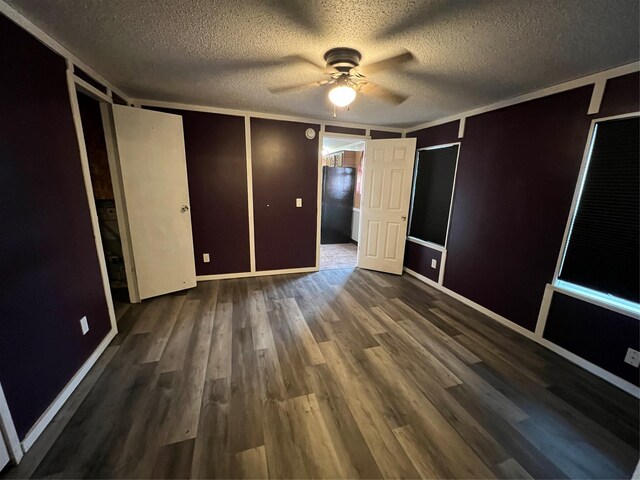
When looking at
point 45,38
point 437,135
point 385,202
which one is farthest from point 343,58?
point 385,202

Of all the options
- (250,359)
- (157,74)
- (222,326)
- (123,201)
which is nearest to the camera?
(250,359)

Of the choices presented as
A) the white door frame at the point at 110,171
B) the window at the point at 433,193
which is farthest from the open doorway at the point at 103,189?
the window at the point at 433,193

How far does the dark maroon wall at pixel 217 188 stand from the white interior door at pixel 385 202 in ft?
6.01

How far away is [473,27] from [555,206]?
1.67 metres

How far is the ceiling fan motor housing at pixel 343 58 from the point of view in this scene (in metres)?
1.67

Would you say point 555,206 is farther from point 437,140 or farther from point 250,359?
point 250,359

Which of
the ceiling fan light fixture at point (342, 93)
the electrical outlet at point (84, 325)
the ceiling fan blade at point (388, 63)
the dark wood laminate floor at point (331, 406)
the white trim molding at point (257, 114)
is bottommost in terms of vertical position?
the dark wood laminate floor at point (331, 406)

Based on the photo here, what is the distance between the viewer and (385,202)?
383cm

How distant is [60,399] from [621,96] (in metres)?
4.23

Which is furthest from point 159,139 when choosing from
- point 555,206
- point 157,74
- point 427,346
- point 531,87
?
point 555,206

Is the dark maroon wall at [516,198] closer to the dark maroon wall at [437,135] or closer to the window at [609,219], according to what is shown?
the window at [609,219]

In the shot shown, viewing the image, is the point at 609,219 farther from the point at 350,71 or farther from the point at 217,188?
the point at 217,188

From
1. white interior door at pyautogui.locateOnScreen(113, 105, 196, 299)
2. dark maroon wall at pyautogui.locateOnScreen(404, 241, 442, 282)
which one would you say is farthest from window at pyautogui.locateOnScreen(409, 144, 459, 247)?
white interior door at pyautogui.locateOnScreen(113, 105, 196, 299)

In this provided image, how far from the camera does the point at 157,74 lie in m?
2.15
